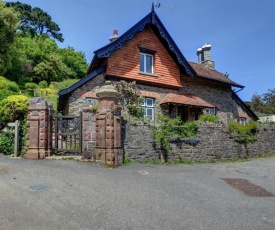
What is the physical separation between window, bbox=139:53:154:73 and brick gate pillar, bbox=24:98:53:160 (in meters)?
8.15

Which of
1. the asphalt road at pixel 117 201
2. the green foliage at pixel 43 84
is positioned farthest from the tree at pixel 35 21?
the asphalt road at pixel 117 201

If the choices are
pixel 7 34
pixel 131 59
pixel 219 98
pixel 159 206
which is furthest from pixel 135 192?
Result: pixel 7 34

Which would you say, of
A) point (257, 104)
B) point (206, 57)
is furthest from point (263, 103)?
point (206, 57)

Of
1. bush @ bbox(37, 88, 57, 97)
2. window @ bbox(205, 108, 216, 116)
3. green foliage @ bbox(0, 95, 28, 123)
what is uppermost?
bush @ bbox(37, 88, 57, 97)

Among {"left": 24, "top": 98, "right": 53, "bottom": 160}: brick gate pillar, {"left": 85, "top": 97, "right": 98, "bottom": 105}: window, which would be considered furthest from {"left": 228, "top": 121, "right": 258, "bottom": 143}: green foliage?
{"left": 24, "top": 98, "right": 53, "bottom": 160}: brick gate pillar

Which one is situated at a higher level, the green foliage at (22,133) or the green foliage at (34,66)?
the green foliage at (34,66)

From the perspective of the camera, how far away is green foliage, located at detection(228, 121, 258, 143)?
1358 centimetres

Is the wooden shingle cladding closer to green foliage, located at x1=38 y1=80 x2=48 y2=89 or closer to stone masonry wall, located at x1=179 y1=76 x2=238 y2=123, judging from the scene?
stone masonry wall, located at x1=179 y1=76 x2=238 y2=123

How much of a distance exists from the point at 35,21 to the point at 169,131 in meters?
54.7

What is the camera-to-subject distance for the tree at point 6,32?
74.0ft

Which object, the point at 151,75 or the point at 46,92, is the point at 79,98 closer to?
the point at 151,75

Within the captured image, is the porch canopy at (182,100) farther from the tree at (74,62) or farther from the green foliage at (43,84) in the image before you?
the tree at (74,62)

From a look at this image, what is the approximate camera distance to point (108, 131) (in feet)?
28.4

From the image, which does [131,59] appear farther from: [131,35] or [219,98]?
[219,98]
